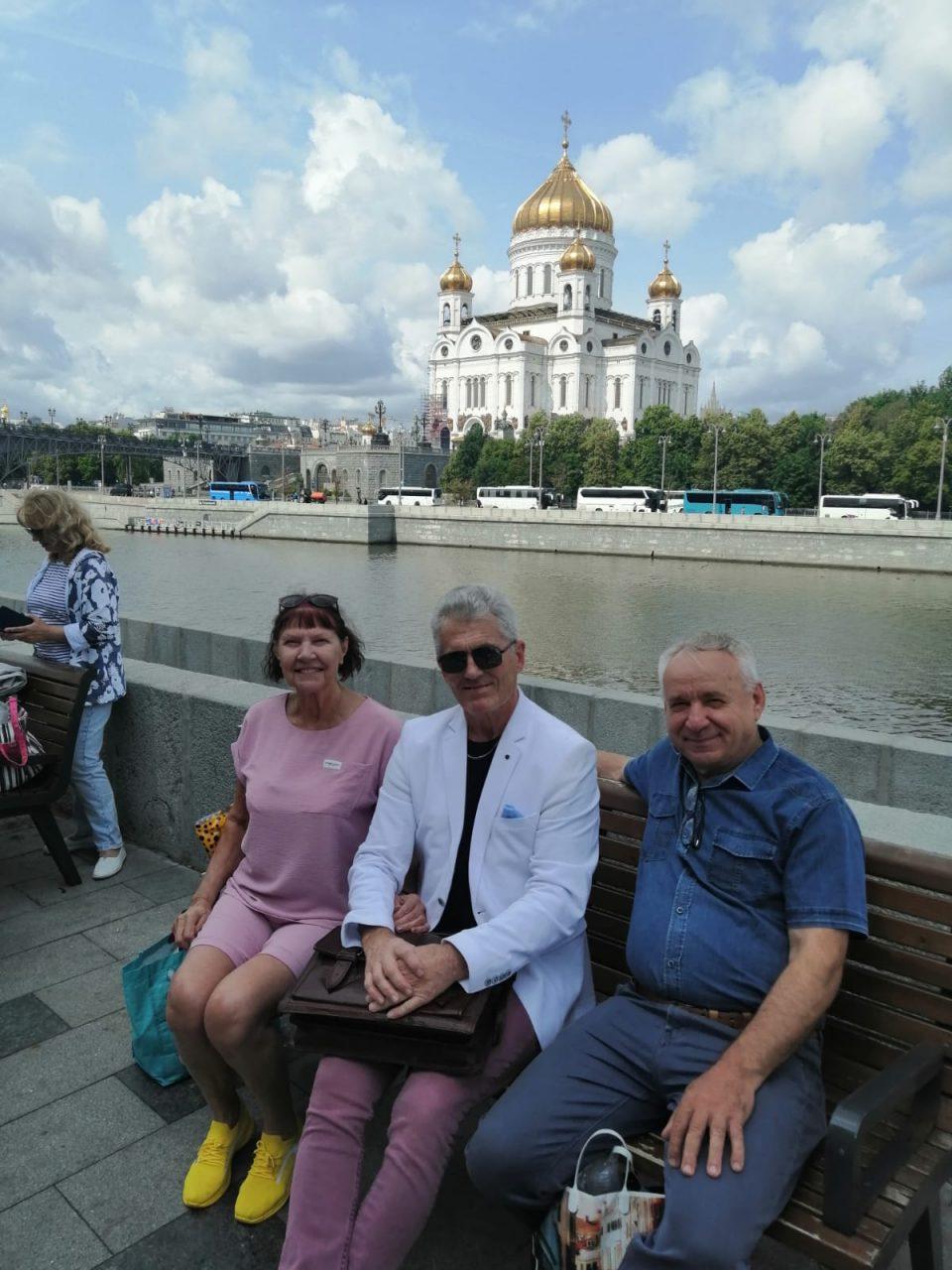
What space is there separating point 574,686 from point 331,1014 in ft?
11.8

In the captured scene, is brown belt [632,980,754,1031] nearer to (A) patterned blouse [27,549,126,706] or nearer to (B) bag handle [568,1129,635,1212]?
(B) bag handle [568,1129,635,1212]

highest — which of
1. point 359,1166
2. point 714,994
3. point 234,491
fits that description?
point 234,491

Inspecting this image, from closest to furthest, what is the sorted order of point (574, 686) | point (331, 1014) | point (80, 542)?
point (331, 1014)
point (80, 542)
point (574, 686)

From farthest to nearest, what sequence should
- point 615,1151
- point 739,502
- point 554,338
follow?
point 554,338
point 739,502
point 615,1151

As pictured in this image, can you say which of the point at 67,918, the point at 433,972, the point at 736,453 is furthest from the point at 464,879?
the point at 736,453

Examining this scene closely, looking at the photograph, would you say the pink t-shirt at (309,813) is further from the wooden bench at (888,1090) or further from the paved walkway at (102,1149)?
the wooden bench at (888,1090)

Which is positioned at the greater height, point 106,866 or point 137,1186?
point 106,866

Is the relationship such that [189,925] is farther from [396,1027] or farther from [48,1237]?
[396,1027]

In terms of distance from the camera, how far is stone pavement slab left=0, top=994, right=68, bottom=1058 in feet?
9.21

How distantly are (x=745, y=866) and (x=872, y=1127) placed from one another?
0.53 m

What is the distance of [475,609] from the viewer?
237 centimetres

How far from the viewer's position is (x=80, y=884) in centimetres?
393

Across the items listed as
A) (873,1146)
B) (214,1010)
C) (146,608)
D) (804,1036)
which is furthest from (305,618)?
(146,608)

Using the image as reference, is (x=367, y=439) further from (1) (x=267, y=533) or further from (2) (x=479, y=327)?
(1) (x=267, y=533)
